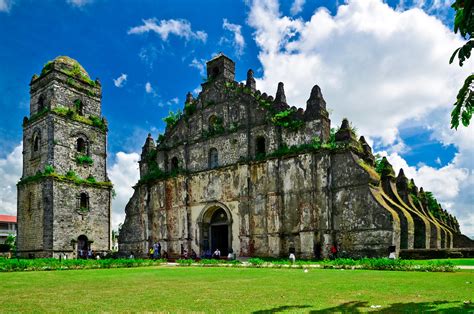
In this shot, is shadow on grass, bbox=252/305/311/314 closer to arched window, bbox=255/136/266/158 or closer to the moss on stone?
arched window, bbox=255/136/266/158

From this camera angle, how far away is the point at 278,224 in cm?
2242

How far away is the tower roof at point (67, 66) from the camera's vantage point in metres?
33.0

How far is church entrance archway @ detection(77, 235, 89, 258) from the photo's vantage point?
30891 millimetres

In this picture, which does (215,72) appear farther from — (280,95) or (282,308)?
(282,308)

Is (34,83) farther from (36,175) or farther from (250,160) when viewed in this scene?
(250,160)

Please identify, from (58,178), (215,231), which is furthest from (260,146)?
(58,178)

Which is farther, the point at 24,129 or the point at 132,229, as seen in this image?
the point at 24,129

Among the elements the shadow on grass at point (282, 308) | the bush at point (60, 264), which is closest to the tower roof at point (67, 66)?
the bush at point (60, 264)

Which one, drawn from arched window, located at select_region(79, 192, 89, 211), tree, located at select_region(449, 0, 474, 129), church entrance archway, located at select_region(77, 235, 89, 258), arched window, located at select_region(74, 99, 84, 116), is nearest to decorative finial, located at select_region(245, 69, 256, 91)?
arched window, located at select_region(74, 99, 84, 116)

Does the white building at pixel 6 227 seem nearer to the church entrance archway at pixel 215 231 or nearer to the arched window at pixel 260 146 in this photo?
the church entrance archway at pixel 215 231

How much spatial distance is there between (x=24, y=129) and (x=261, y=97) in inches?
836

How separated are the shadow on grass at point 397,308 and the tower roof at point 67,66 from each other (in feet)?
104

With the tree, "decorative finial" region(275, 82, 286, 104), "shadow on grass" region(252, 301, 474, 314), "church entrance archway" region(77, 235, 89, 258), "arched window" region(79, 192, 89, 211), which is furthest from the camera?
"arched window" region(79, 192, 89, 211)

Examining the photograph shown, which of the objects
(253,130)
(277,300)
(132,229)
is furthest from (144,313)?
(132,229)
